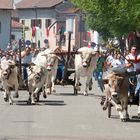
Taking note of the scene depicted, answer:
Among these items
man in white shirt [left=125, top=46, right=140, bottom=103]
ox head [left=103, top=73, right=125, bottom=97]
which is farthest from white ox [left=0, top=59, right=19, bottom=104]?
ox head [left=103, top=73, right=125, bottom=97]

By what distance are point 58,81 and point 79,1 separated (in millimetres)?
23099

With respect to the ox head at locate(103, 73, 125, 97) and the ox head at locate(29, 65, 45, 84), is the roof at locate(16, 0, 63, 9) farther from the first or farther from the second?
the ox head at locate(103, 73, 125, 97)

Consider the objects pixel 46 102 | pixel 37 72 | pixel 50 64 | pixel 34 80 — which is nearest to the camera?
pixel 34 80

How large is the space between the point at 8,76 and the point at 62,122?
561cm

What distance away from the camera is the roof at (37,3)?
378 feet

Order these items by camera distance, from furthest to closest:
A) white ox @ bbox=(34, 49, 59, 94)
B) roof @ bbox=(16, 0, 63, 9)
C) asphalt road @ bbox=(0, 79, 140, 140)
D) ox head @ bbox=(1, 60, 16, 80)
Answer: roof @ bbox=(16, 0, 63, 9) < white ox @ bbox=(34, 49, 59, 94) < ox head @ bbox=(1, 60, 16, 80) < asphalt road @ bbox=(0, 79, 140, 140)

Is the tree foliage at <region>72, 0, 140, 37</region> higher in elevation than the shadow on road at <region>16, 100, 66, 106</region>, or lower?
higher

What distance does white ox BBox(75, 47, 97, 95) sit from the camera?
95.6 ft

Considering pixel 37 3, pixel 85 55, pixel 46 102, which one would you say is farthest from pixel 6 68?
pixel 37 3

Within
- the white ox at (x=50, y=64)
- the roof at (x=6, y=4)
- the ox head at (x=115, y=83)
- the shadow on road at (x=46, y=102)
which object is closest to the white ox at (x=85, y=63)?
the white ox at (x=50, y=64)

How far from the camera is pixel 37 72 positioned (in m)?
24.1

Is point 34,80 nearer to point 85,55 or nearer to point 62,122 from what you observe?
point 85,55

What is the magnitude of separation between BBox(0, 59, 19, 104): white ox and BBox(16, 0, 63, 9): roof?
297 feet

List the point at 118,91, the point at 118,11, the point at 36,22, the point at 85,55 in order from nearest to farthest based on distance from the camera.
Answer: the point at 118,91 → the point at 85,55 → the point at 118,11 → the point at 36,22
